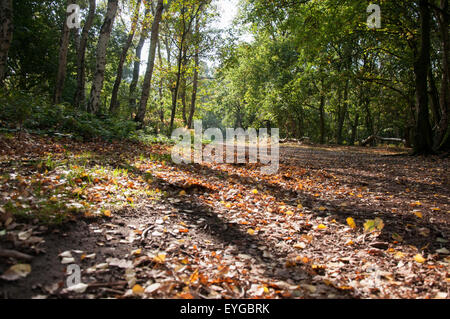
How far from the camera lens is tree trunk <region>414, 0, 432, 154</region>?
8961 mm

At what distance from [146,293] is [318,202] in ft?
11.4

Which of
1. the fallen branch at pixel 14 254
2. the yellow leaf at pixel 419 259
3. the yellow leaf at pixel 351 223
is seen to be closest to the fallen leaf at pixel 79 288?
the fallen branch at pixel 14 254

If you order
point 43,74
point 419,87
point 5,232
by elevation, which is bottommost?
point 5,232

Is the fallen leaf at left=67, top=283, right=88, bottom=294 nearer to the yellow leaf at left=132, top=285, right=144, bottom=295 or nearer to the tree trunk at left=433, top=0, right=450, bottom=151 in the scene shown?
the yellow leaf at left=132, top=285, right=144, bottom=295

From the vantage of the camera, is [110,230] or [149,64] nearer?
[110,230]

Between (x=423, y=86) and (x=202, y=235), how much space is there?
10274 mm

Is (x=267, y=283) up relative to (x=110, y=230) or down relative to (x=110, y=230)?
down

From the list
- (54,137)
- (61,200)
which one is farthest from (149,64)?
(61,200)

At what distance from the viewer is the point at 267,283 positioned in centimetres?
215

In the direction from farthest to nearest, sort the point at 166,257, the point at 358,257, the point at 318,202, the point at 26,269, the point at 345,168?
the point at 345,168
the point at 318,202
the point at 358,257
the point at 166,257
the point at 26,269

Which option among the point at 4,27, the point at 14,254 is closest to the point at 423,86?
the point at 14,254

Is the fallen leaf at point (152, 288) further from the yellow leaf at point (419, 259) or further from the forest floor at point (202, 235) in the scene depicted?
the yellow leaf at point (419, 259)

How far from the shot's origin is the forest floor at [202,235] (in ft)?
6.57

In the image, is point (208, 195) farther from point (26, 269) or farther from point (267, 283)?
point (26, 269)
